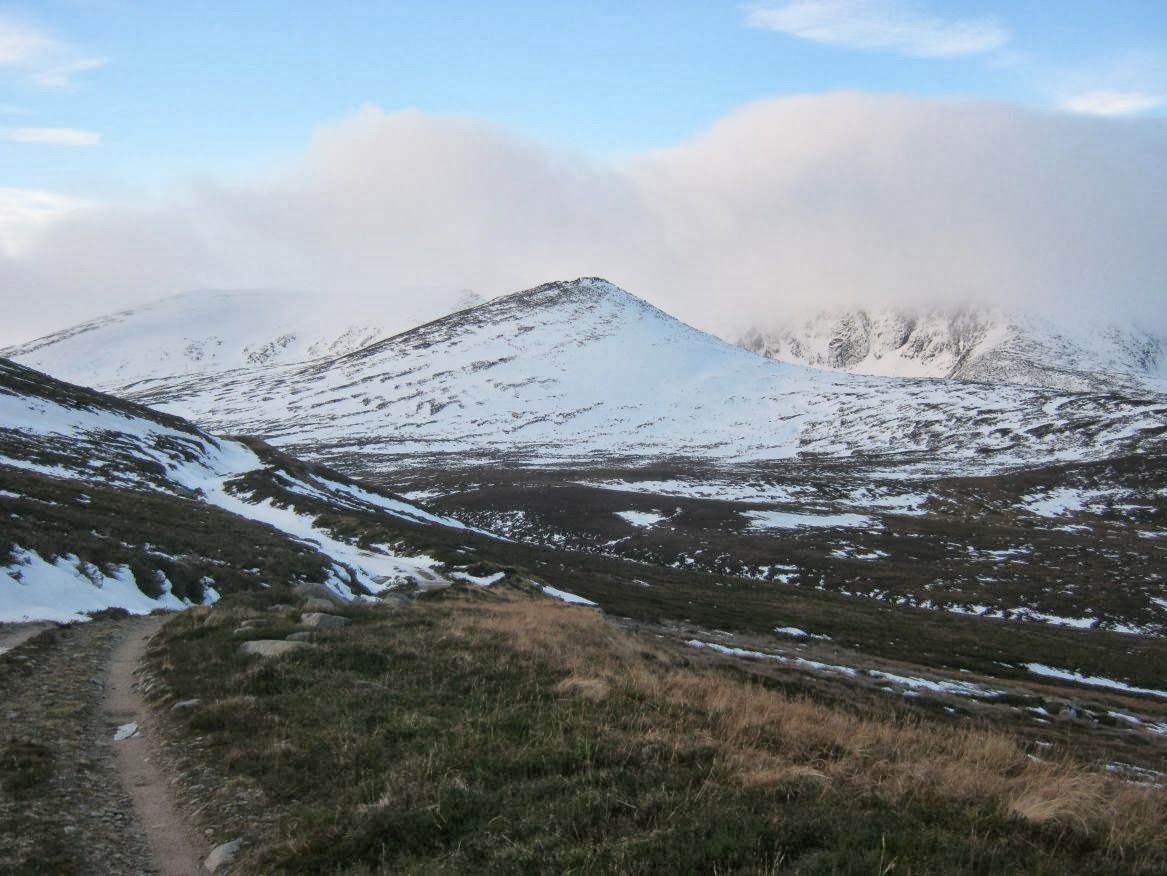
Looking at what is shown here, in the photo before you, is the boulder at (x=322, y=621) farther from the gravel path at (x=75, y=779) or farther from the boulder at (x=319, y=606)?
the gravel path at (x=75, y=779)

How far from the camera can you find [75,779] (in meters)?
8.94

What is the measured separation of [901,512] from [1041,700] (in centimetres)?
8283

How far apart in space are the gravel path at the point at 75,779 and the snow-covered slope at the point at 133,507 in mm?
7700

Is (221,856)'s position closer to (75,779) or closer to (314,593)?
(75,779)

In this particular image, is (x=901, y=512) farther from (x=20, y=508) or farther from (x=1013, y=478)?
(x=20, y=508)

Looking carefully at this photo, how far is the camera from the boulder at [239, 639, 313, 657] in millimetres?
13984

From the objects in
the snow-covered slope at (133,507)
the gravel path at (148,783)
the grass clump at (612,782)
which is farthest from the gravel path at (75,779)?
the snow-covered slope at (133,507)

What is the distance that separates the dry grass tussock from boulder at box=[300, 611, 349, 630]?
629 cm

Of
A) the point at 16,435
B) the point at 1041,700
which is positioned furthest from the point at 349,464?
the point at 1041,700

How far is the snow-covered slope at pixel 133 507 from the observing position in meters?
23.3

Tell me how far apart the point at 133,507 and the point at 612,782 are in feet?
125

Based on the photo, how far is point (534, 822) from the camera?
707cm

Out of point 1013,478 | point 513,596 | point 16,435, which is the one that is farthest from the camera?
point 1013,478

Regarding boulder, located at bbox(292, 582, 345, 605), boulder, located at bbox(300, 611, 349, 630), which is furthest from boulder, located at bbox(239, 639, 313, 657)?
boulder, located at bbox(292, 582, 345, 605)
